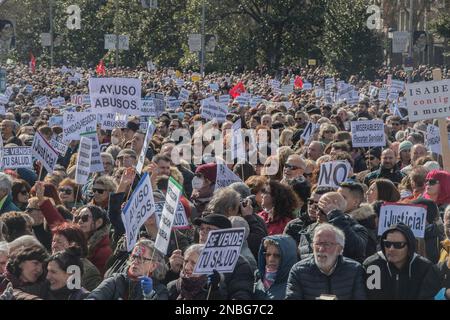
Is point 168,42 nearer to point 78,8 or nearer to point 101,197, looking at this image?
point 78,8

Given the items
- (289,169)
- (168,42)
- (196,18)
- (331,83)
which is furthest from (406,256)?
Answer: (168,42)

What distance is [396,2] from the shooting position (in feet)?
233

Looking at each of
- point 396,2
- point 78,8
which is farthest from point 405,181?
point 78,8

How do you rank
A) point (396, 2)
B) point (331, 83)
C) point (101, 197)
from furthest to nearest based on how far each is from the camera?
point (396, 2) → point (331, 83) → point (101, 197)

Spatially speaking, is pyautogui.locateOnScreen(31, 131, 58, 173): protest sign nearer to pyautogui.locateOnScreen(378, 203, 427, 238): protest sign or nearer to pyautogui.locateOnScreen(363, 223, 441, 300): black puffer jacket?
pyautogui.locateOnScreen(378, 203, 427, 238): protest sign

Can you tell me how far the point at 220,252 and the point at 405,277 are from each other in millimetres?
1241

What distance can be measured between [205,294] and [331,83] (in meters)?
30.0

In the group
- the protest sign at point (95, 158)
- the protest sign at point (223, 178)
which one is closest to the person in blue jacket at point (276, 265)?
the protest sign at point (223, 178)

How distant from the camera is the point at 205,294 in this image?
311 inches

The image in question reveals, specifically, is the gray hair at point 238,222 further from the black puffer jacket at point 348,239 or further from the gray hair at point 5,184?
the gray hair at point 5,184

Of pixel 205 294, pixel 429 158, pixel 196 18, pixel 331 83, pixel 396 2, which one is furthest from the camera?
pixel 396 2

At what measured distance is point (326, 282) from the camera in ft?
25.7

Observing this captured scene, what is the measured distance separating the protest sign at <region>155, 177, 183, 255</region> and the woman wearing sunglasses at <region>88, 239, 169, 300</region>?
0.06m

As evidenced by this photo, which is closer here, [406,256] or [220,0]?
[406,256]
